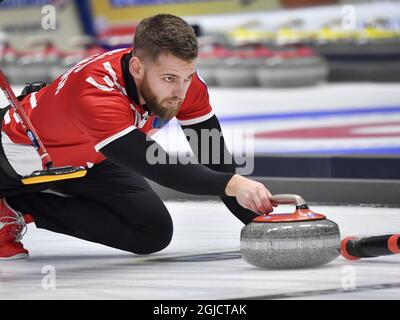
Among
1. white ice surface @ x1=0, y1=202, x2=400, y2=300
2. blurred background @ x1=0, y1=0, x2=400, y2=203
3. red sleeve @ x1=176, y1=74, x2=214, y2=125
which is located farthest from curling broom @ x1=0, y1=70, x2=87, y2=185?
blurred background @ x1=0, y1=0, x2=400, y2=203

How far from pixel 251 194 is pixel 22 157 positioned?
0.87 meters

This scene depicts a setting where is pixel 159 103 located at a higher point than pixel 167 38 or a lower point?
lower

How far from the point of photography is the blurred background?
571 cm

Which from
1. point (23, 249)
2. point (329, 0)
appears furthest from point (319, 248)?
point (329, 0)

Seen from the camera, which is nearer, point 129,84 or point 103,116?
point 103,116

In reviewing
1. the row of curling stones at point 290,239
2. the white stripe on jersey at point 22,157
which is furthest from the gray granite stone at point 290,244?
the white stripe on jersey at point 22,157

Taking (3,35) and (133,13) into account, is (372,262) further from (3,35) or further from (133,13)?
(3,35)

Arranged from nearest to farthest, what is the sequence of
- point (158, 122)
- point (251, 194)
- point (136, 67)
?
point (251, 194), point (136, 67), point (158, 122)

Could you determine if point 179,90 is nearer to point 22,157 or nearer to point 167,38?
point 167,38

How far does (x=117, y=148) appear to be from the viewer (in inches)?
110

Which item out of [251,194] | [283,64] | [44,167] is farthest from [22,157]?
[283,64]

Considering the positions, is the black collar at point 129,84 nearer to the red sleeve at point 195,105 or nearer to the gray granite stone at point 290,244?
the red sleeve at point 195,105

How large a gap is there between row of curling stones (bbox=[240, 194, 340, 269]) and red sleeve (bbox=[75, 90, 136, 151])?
429 millimetres
